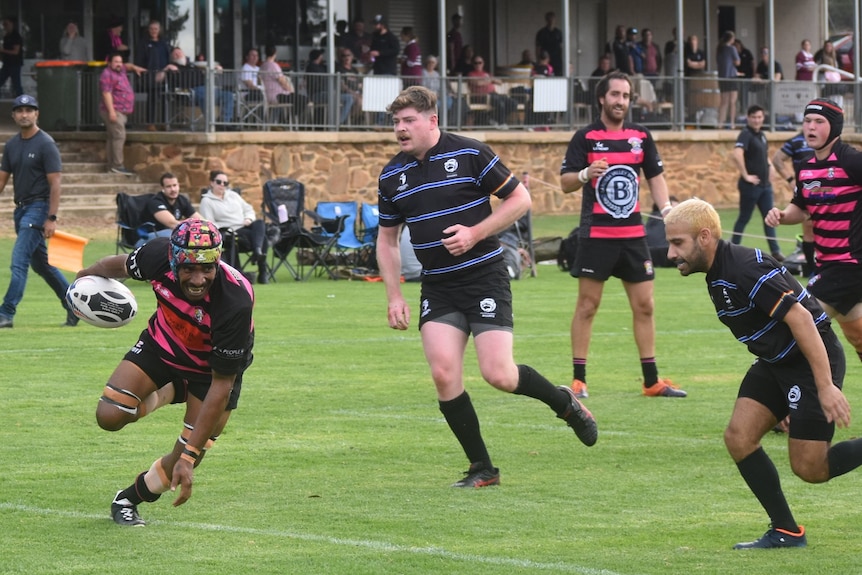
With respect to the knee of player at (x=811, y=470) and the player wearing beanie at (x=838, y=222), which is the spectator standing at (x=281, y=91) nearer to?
the player wearing beanie at (x=838, y=222)

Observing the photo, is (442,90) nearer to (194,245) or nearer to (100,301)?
(100,301)

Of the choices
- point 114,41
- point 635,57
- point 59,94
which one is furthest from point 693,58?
point 59,94

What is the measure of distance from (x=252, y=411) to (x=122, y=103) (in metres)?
17.6

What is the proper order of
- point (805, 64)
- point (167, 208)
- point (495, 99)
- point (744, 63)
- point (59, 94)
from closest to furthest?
point (167, 208)
point (59, 94)
point (495, 99)
point (744, 63)
point (805, 64)

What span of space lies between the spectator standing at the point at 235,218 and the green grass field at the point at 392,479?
6196mm

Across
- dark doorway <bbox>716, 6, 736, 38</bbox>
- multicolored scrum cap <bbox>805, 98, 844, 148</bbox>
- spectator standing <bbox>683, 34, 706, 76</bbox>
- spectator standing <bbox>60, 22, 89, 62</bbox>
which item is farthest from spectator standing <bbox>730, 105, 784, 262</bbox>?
dark doorway <bbox>716, 6, 736, 38</bbox>

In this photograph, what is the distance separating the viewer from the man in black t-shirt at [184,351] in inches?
256

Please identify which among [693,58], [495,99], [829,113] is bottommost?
[829,113]

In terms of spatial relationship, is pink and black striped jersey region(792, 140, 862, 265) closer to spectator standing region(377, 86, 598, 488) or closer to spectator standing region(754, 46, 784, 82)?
spectator standing region(377, 86, 598, 488)

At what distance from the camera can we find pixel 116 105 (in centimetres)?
2698

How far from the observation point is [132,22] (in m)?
31.5

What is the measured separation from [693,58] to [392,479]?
90.7 ft

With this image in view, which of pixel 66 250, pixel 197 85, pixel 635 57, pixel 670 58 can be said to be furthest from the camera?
pixel 670 58

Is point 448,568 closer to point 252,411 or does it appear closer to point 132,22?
point 252,411
